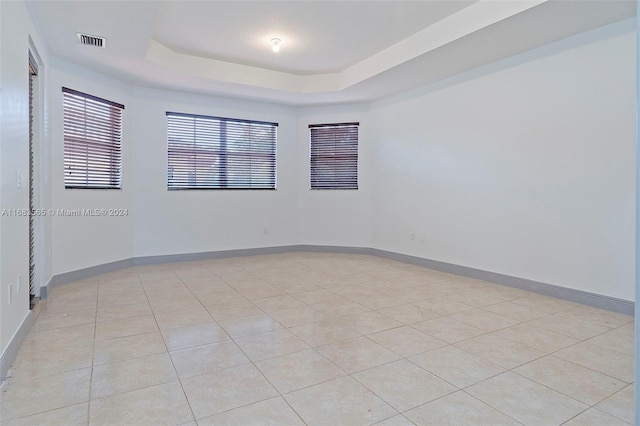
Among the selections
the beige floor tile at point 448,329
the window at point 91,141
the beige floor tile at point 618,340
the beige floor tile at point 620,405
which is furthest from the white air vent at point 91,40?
the beige floor tile at point 618,340

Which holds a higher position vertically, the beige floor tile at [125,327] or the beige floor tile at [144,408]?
the beige floor tile at [125,327]

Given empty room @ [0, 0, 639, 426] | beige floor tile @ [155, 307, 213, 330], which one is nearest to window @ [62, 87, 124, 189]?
empty room @ [0, 0, 639, 426]

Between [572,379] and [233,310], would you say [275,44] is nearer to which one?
[233,310]

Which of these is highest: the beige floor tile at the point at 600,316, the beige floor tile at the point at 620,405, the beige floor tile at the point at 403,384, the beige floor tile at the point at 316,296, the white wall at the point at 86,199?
the white wall at the point at 86,199

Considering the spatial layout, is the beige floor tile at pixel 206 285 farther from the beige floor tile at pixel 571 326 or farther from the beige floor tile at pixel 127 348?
the beige floor tile at pixel 571 326

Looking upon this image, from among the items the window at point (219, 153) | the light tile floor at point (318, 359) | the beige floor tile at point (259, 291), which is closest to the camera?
the light tile floor at point (318, 359)

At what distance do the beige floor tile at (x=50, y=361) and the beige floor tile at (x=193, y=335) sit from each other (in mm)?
498

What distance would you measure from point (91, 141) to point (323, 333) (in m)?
3.93

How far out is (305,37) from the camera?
14.2 feet

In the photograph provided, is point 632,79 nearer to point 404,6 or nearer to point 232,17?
point 404,6

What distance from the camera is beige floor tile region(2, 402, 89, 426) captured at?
177 cm

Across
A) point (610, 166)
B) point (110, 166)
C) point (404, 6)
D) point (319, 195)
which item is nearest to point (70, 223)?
point (110, 166)

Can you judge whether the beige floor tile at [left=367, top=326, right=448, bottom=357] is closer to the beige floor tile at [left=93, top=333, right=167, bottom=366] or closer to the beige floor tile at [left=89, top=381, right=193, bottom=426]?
the beige floor tile at [left=89, top=381, right=193, bottom=426]

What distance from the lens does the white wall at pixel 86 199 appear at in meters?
4.36
